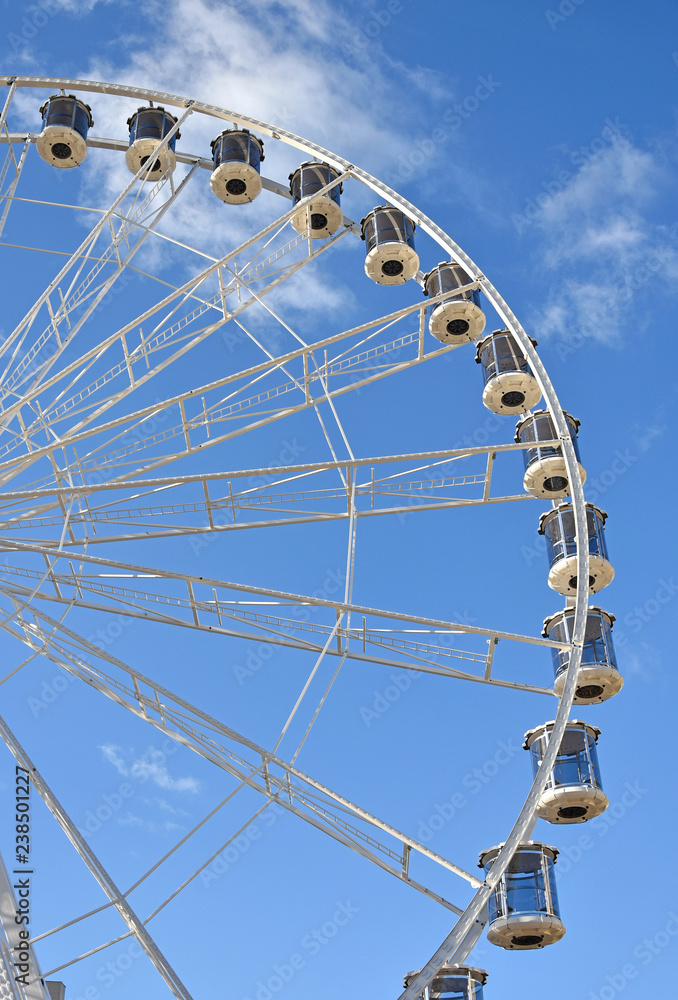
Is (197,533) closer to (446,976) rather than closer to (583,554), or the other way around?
(583,554)

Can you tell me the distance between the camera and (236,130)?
2033 cm

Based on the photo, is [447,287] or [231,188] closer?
[447,287]

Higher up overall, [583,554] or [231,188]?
[231,188]

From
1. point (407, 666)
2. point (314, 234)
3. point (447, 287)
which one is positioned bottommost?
point (407, 666)

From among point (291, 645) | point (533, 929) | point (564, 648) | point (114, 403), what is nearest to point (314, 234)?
point (114, 403)

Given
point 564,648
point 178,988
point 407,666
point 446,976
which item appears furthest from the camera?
point 407,666

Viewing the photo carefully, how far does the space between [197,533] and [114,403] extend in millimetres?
2111

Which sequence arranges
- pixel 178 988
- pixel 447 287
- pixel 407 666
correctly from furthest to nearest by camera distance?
pixel 447 287 < pixel 407 666 < pixel 178 988

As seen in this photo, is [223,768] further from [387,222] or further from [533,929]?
[387,222]

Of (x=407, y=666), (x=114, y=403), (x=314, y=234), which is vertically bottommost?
(x=407, y=666)

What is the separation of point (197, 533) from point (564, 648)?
17.0 feet

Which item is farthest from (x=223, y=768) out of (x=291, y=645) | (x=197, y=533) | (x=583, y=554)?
(x=583, y=554)

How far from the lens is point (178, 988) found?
14.8 meters

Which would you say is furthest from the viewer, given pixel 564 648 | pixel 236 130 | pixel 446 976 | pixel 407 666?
pixel 236 130
